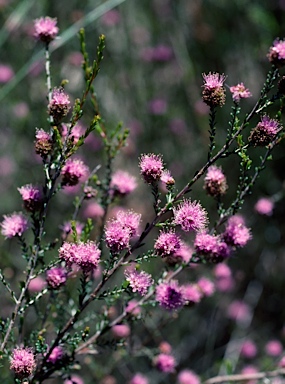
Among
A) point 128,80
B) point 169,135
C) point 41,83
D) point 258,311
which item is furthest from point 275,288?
point 41,83

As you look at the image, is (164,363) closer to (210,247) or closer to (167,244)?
(210,247)

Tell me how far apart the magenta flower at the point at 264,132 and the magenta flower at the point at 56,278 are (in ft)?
2.38

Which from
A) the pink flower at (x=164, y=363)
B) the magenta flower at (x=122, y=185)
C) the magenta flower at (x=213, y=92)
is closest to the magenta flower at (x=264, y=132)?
the magenta flower at (x=213, y=92)

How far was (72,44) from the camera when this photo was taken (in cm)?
431

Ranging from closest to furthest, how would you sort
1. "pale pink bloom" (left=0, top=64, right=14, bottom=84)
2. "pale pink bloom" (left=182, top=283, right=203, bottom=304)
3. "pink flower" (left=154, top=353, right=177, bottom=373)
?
"pale pink bloom" (left=182, top=283, right=203, bottom=304), "pink flower" (left=154, top=353, right=177, bottom=373), "pale pink bloom" (left=0, top=64, right=14, bottom=84)

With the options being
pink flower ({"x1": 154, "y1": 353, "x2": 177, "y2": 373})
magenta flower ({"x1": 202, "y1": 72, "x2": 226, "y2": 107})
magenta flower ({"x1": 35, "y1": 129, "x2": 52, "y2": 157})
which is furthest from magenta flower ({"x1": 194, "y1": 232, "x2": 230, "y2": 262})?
pink flower ({"x1": 154, "y1": 353, "x2": 177, "y2": 373})

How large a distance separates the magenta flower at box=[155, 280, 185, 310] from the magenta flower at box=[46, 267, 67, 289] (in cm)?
31

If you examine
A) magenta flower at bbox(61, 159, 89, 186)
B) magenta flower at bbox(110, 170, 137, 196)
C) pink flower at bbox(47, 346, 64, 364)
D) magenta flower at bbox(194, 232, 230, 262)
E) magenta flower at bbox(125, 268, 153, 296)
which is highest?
magenta flower at bbox(110, 170, 137, 196)

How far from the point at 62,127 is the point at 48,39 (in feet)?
1.13

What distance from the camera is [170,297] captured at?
1581mm

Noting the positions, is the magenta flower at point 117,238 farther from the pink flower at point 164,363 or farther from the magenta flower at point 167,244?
the pink flower at point 164,363

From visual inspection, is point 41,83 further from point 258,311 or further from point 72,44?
point 258,311

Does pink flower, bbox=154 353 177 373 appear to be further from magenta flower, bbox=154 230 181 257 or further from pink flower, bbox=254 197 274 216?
magenta flower, bbox=154 230 181 257

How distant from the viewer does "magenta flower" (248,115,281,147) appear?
4.57 feet
